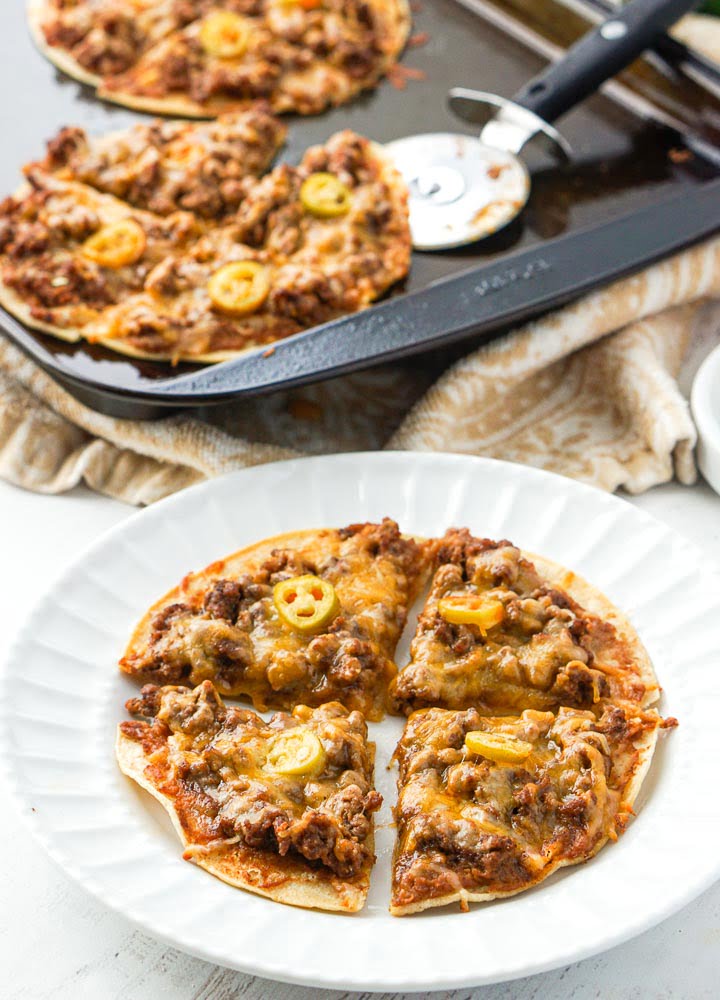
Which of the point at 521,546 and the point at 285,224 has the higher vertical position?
the point at 285,224

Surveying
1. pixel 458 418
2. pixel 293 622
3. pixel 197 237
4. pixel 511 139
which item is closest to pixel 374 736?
pixel 293 622

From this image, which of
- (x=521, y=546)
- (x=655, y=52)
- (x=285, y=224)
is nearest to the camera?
(x=521, y=546)

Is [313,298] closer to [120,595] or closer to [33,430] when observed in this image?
[33,430]

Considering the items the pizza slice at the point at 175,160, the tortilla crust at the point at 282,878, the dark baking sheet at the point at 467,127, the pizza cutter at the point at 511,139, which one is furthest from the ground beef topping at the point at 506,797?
the pizza slice at the point at 175,160

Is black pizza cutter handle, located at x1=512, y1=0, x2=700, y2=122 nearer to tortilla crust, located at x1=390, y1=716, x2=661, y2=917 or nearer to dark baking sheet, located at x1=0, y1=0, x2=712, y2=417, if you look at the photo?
dark baking sheet, located at x1=0, y1=0, x2=712, y2=417

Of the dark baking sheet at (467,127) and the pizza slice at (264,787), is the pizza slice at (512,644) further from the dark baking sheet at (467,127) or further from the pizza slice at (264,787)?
the dark baking sheet at (467,127)

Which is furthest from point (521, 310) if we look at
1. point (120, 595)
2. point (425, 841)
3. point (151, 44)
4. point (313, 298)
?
point (151, 44)
